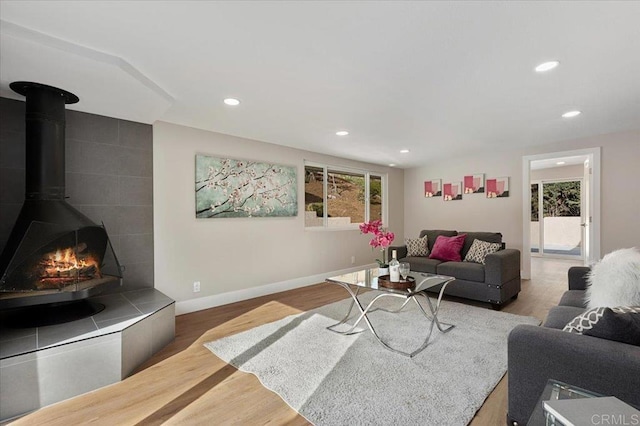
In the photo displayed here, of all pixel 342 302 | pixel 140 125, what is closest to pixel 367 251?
pixel 342 302

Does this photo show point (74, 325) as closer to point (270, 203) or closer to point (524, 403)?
point (270, 203)

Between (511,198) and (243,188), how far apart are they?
4496 millimetres

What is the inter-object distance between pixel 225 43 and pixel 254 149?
95.5 inches

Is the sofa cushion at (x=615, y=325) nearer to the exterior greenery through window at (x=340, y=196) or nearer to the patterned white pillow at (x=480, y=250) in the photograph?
the patterned white pillow at (x=480, y=250)

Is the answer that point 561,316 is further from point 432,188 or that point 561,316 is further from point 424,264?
point 432,188

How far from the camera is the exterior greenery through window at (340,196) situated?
516 centimetres

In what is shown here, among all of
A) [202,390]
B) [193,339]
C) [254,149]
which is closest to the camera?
[202,390]

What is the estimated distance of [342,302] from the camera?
13.1 feet

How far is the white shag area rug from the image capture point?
5.95 feet

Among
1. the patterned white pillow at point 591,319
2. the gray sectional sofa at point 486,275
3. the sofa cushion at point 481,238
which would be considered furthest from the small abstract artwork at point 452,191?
the patterned white pillow at point 591,319

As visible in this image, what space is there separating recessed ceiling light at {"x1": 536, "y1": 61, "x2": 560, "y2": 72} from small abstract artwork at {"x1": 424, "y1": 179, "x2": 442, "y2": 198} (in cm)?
401

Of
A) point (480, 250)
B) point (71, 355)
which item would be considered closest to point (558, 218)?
point (480, 250)

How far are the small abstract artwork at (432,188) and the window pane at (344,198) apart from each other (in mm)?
1429

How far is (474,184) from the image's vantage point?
5.71 meters
